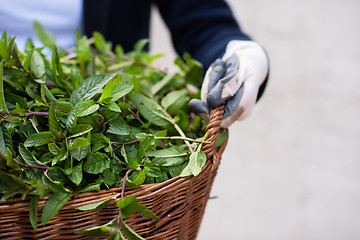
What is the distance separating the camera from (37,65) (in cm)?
44

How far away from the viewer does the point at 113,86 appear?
0.38m

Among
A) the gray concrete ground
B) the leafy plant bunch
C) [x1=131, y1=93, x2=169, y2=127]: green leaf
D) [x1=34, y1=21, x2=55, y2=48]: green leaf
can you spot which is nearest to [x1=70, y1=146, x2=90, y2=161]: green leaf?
the leafy plant bunch

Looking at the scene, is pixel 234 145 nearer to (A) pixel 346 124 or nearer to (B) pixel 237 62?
(A) pixel 346 124

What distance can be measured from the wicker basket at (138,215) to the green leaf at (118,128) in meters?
0.06

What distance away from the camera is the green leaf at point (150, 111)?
1.42 feet

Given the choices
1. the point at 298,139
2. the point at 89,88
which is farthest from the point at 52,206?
the point at 298,139

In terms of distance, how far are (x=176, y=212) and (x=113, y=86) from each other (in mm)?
150

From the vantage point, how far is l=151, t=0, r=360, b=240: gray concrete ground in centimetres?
121

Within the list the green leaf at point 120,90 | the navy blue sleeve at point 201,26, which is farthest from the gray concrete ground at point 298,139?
the green leaf at point 120,90

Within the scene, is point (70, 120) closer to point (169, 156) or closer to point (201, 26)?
point (169, 156)

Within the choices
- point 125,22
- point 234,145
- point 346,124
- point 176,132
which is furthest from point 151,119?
point 346,124

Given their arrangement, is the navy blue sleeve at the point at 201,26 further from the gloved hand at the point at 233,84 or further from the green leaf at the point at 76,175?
the green leaf at the point at 76,175

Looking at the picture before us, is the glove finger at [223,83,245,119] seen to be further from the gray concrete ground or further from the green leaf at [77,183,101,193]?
the gray concrete ground

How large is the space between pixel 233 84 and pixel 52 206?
9.9 inches
